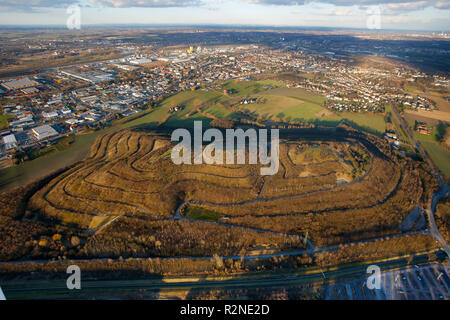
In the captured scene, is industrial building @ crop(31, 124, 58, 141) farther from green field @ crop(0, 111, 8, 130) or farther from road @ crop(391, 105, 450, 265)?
road @ crop(391, 105, 450, 265)

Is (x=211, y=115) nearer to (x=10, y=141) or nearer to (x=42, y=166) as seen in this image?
(x=42, y=166)

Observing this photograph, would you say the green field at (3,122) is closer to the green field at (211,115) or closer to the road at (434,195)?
the green field at (211,115)

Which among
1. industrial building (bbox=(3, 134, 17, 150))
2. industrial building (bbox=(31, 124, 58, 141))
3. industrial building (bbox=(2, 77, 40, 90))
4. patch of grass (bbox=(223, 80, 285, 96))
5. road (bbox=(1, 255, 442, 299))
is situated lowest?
road (bbox=(1, 255, 442, 299))

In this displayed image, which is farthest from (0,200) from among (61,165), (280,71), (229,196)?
(280,71)

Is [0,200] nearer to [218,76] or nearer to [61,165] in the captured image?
[61,165]

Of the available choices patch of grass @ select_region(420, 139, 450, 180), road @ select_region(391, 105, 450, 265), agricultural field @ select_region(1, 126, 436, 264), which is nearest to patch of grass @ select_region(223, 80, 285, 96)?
agricultural field @ select_region(1, 126, 436, 264)

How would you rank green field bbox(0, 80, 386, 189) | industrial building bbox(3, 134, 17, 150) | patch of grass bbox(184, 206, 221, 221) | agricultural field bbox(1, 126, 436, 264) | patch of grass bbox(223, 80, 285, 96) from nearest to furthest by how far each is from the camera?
agricultural field bbox(1, 126, 436, 264) < patch of grass bbox(184, 206, 221, 221) < green field bbox(0, 80, 386, 189) < industrial building bbox(3, 134, 17, 150) < patch of grass bbox(223, 80, 285, 96)

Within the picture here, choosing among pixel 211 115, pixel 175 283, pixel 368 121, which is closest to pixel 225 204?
pixel 175 283
